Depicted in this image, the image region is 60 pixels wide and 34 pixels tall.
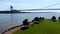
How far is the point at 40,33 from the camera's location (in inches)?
684

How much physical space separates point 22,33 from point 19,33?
1.13 ft

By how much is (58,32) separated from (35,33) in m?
2.19

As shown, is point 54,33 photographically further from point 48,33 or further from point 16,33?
point 16,33

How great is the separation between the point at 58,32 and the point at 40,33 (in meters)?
1.73

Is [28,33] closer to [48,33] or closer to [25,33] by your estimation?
[25,33]

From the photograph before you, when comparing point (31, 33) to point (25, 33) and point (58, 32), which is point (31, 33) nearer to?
point (25, 33)

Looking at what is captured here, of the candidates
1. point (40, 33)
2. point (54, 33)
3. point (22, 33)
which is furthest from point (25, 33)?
point (54, 33)

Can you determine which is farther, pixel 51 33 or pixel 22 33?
pixel 22 33

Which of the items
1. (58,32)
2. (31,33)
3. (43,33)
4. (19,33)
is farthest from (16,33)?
(58,32)

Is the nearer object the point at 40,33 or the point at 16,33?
the point at 40,33

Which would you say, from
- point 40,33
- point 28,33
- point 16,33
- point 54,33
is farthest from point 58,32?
point 16,33

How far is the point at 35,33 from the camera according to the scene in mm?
17547

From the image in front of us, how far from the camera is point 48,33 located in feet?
56.3

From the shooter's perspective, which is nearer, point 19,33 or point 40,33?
point 40,33
